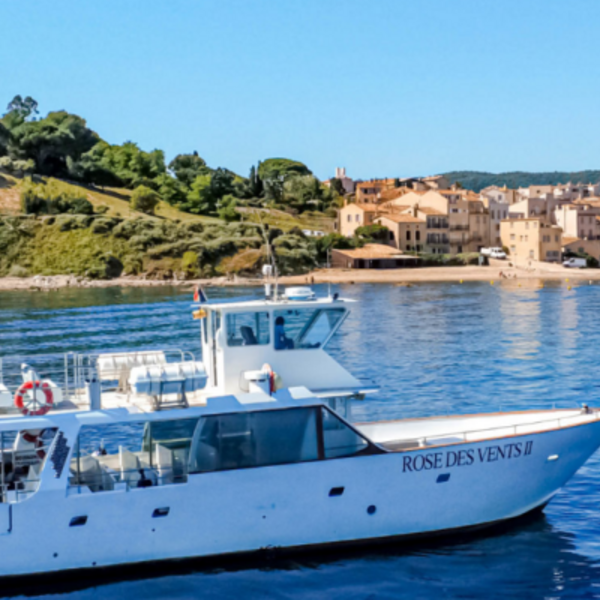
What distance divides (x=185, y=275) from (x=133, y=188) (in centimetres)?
3683

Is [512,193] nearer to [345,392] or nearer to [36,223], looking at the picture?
[36,223]

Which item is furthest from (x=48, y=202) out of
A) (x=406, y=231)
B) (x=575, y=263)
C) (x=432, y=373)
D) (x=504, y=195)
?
(x=432, y=373)

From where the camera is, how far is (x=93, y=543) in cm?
1434

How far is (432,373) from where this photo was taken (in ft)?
124

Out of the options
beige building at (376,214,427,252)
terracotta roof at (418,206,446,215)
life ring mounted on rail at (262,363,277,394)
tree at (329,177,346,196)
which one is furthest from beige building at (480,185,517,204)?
life ring mounted on rail at (262,363,277,394)

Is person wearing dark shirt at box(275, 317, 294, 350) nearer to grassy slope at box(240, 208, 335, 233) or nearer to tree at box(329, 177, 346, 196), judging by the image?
grassy slope at box(240, 208, 335, 233)

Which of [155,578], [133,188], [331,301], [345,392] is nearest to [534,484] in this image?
[345,392]

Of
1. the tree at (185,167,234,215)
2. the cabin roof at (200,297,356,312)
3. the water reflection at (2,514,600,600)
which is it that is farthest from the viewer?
the tree at (185,167,234,215)

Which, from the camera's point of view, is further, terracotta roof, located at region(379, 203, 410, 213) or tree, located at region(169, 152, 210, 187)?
tree, located at region(169, 152, 210, 187)

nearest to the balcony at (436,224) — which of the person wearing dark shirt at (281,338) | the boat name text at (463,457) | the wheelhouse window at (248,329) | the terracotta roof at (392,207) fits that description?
the terracotta roof at (392,207)

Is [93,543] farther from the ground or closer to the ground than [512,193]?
closer to the ground

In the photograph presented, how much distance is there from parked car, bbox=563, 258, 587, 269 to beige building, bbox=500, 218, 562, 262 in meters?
2.07

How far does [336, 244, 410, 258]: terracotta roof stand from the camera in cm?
11675

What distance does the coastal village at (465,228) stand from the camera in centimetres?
12196
